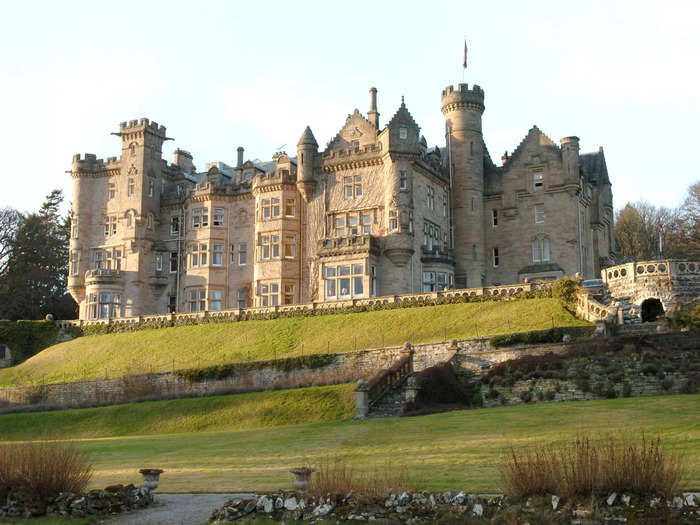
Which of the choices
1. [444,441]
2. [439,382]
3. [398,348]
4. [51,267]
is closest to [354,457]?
[444,441]

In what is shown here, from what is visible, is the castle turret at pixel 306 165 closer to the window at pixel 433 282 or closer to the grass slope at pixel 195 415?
the window at pixel 433 282

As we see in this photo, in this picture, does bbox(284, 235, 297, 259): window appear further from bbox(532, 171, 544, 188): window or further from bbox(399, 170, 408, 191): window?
bbox(532, 171, 544, 188): window

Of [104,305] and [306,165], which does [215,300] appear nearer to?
[104,305]

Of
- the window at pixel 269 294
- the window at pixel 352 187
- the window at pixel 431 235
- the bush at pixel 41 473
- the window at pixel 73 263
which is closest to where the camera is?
the bush at pixel 41 473

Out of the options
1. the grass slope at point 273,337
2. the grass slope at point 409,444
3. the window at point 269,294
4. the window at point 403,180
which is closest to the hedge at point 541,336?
the grass slope at point 273,337

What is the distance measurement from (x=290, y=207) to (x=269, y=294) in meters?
6.56

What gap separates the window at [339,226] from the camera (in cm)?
5781

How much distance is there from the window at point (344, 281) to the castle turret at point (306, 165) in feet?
22.6

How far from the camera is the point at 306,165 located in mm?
59125

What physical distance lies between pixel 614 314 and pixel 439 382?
10.6 metres

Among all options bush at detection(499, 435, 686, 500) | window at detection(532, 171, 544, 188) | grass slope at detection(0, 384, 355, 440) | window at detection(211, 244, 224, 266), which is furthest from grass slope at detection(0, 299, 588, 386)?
bush at detection(499, 435, 686, 500)

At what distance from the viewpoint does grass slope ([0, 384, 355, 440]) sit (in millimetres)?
34875

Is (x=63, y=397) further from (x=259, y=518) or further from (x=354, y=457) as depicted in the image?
(x=259, y=518)

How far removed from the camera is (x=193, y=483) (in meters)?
20.0
